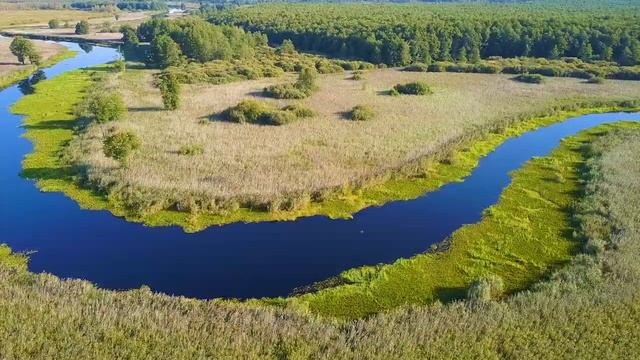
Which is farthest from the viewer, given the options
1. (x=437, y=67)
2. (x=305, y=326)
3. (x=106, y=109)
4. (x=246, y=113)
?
(x=437, y=67)

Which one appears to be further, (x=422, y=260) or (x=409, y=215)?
(x=409, y=215)

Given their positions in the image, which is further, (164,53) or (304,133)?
(164,53)

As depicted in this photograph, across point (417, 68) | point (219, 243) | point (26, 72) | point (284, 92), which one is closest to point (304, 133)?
point (284, 92)

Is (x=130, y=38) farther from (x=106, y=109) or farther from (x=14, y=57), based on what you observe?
(x=106, y=109)

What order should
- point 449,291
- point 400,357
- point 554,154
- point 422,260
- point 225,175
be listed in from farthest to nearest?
point 554,154
point 225,175
point 422,260
point 449,291
point 400,357

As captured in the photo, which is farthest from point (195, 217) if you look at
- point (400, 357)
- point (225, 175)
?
point (400, 357)

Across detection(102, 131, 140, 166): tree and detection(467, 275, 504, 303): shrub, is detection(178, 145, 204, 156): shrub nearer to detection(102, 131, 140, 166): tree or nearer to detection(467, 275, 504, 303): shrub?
detection(102, 131, 140, 166): tree

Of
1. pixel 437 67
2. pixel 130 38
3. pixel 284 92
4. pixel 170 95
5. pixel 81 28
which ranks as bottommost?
pixel 284 92

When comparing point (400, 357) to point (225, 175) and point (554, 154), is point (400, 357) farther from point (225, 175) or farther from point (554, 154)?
point (554, 154)
